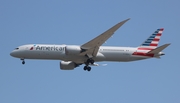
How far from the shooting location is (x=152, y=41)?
59.3 meters

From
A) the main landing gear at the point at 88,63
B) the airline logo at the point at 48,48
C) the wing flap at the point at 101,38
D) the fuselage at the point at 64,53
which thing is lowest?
the main landing gear at the point at 88,63

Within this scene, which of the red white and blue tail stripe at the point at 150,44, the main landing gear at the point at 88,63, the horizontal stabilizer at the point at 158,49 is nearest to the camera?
the horizontal stabilizer at the point at 158,49

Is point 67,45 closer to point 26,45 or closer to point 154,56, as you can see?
point 26,45

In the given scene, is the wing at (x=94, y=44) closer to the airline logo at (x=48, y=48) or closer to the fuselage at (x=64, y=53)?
the fuselage at (x=64, y=53)

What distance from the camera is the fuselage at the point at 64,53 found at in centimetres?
5444

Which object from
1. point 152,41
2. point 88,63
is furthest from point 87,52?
point 152,41

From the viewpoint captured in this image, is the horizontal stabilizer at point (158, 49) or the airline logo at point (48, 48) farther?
the airline logo at point (48, 48)

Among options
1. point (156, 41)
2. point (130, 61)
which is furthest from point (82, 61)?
point (156, 41)

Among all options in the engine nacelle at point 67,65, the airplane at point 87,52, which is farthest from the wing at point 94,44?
the engine nacelle at point 67,65

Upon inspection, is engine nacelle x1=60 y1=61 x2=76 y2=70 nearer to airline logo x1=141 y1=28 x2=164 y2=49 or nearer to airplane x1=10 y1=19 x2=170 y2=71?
airplane x1=10 y1=19 x2=170 y2=71

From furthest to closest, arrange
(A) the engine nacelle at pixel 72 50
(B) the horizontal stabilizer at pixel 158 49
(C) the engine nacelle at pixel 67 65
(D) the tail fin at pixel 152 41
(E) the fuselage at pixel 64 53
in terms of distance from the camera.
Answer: (C) the engine nacelle at pixel 67 65 < (D) the tail fin at pixel 152 41 < (E) the fuselage at pixel 64 53 < (A) the engine nacelle at pixel 72 50 < (B) the horizontal stabilizer at pixel 158 49

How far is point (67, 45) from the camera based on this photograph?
55.3 m

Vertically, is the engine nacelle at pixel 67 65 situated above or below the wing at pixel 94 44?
below

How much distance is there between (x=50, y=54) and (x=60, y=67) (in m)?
6.25
